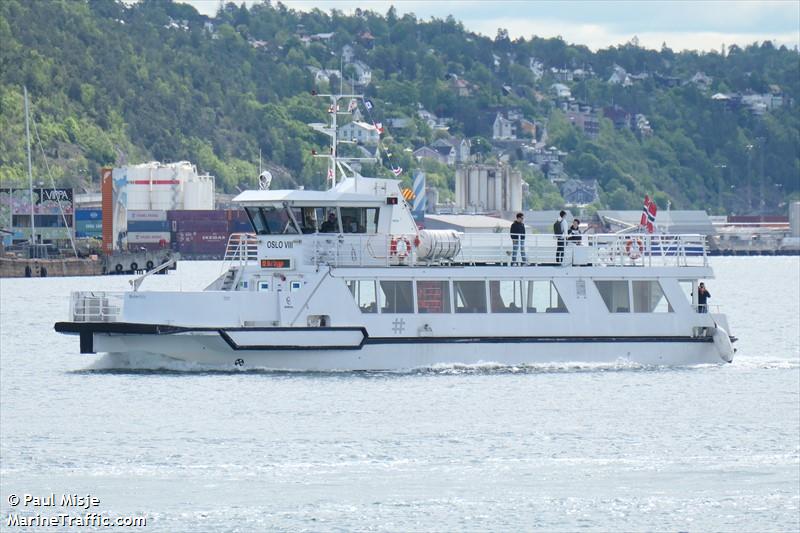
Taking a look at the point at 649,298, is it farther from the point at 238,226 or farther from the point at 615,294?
the point at 238,226

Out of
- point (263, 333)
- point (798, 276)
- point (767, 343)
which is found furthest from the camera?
point (798, 276)

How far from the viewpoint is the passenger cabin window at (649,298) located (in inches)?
1886

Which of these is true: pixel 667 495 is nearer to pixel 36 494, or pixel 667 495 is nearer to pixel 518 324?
pixel 36 494

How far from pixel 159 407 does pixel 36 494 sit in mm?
8934

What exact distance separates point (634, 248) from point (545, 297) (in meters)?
3.14

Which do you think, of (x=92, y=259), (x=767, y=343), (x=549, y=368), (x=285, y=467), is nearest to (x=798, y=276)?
(x=92, y=259)

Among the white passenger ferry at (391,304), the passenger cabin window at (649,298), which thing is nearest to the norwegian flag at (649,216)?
the white passenger ferry at (391,304)

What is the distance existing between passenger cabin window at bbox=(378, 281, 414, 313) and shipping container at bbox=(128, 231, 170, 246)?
148 m

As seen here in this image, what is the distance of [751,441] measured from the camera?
125ft

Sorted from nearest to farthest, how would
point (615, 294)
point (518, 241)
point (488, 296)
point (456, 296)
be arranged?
1. point (456, 296)
2. point (488, 296)
3. point (615, 294)
4. point (518, 241)

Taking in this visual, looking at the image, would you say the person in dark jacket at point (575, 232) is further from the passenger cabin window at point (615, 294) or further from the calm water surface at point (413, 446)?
the calm water surface at point (413, 446)

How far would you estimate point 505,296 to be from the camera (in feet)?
154

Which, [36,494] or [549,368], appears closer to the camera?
[36,494]

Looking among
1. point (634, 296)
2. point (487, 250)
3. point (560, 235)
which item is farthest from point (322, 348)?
point (634, 296)
